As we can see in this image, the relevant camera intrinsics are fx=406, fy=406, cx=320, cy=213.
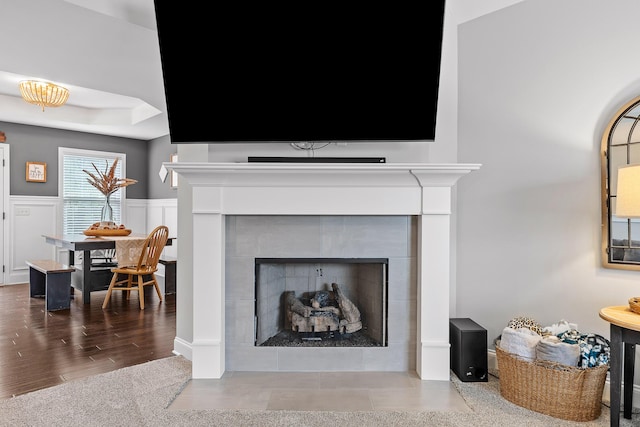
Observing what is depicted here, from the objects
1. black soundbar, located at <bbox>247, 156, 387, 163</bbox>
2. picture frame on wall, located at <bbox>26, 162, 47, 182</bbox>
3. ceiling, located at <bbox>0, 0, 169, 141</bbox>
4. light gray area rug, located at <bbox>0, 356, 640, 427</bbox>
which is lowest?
light gray area rug, located at <bbox>0, 356, 640, 427</bbox>

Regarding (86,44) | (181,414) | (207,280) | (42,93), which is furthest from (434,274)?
(42,93)

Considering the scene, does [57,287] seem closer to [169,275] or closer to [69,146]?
[169,275]

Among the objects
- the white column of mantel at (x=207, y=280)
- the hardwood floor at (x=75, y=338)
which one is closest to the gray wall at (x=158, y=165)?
the hardwood floor at (x=75, y=338)

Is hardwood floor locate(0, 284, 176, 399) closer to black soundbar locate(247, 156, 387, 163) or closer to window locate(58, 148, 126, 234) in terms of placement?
black soundbar locate(247, 156, 387, 163)

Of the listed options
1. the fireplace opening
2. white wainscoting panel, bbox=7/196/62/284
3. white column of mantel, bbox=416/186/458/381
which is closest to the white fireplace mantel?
white column of mantel, bbox=416/186/458/381

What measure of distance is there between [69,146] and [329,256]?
5320mm

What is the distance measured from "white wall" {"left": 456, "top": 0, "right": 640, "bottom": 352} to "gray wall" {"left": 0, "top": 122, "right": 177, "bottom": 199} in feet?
15.6

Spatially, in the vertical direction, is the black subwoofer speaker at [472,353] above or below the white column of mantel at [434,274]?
below

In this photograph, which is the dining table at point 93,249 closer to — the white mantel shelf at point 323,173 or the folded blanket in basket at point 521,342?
the white mantel shelf at point 323,173

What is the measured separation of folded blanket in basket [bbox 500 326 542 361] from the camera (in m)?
2.11

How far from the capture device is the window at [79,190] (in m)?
6.05

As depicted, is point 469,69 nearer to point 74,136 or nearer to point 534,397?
point 534,397

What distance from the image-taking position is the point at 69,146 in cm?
606

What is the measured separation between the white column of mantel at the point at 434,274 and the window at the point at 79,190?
559 cm
